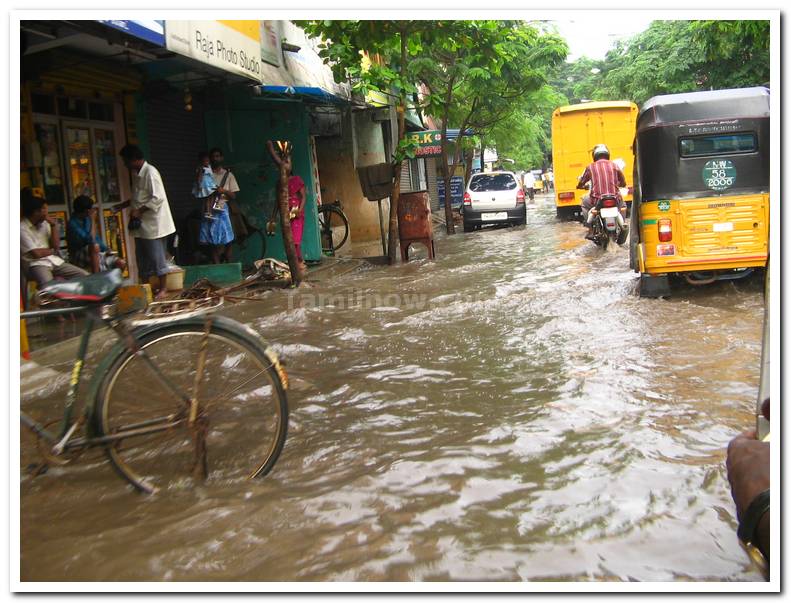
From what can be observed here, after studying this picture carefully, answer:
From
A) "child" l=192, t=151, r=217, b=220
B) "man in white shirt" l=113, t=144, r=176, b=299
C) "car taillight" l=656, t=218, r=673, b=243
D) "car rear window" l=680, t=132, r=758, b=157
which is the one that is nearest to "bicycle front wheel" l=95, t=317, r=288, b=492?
"man in white shirt" l=113, t=144, r=176, b=299

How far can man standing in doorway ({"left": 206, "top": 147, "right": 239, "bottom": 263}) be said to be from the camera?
10227mm

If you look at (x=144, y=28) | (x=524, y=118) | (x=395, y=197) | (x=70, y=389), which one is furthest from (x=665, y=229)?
(x=524, y=118)

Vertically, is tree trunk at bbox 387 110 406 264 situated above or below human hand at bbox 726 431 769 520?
above

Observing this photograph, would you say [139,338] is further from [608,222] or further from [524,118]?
[524,118]

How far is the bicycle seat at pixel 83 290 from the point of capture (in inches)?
116

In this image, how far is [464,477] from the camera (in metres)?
3.35

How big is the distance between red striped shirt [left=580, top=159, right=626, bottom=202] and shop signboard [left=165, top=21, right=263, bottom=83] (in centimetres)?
547

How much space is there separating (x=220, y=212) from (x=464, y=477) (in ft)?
25.3

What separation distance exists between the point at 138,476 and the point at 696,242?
6247 mm

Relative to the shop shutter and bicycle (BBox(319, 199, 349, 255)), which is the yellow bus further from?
the shop shutter

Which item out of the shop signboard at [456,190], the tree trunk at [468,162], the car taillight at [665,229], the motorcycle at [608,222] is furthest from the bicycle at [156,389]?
the shop signboard at [456,190]

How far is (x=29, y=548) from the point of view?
287cm
